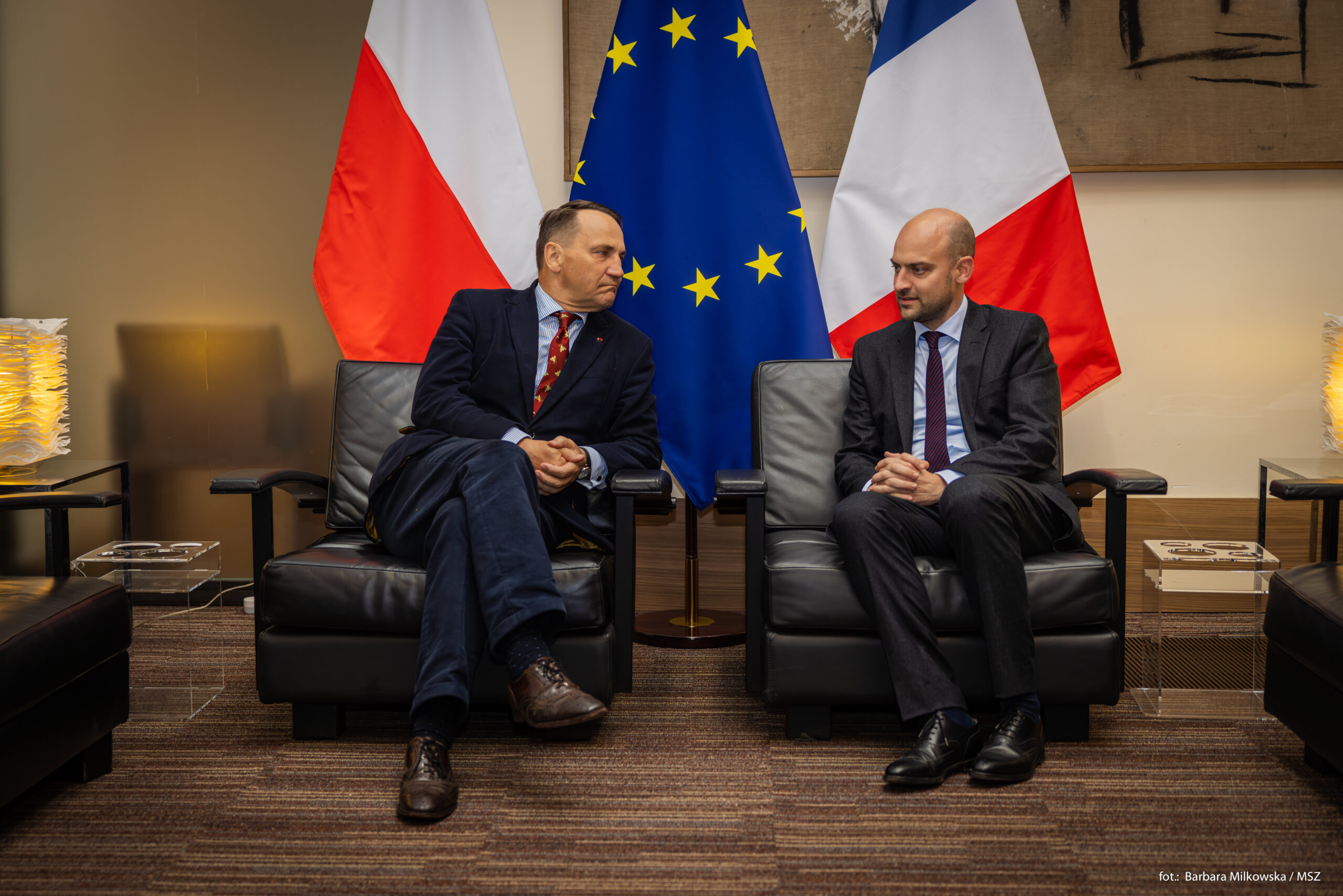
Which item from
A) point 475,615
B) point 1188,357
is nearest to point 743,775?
point 475,615

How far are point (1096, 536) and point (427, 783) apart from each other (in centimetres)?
236

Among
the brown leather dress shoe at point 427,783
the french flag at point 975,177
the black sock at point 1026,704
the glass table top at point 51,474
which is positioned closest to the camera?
the brown leather dress shoe at point 427,783

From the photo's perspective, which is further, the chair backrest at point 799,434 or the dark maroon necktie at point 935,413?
the chair backrest at point 799,434

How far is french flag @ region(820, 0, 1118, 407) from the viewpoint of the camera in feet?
8.82

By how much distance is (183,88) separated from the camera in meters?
3.09

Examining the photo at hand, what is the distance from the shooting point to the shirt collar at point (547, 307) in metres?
2.39

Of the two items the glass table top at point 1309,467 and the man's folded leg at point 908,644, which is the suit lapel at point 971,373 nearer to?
the man's folded leg at point 908,644

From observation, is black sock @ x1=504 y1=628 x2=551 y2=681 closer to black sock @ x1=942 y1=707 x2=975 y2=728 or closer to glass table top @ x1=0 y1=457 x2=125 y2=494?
black sock @ x1=942 y1=707 x2=975 y2=728

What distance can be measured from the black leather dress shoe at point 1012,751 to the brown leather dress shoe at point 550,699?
74 cm

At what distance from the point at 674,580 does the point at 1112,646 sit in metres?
1.51

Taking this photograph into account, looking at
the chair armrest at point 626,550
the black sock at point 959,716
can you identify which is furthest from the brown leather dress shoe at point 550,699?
the black sock at point 959,716

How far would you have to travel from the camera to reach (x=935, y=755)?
5.79 ft

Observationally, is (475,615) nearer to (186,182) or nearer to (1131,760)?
(1131,760)

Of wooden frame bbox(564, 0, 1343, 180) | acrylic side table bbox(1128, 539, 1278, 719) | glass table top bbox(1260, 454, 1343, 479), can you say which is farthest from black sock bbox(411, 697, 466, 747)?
wooden frame bbox(564, 0, 1343, 180)
